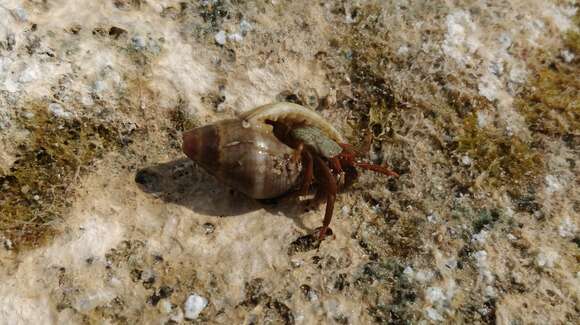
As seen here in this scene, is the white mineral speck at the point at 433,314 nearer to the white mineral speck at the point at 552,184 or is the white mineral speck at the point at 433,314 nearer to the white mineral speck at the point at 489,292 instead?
the white mineral speck at the point at 489,292

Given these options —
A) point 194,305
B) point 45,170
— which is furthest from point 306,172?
point 45,170

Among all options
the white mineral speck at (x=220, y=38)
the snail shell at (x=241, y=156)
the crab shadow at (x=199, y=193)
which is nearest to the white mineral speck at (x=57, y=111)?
the crab shadow at (x=199, y=193)

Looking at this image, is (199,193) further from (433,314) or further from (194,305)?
(433,314)

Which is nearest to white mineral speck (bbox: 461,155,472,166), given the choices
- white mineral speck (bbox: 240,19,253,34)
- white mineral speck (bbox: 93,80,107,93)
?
white mineral speck (bbox: 240,19,253,34)

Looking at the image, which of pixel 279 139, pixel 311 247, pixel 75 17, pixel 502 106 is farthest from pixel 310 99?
pixel 75 17

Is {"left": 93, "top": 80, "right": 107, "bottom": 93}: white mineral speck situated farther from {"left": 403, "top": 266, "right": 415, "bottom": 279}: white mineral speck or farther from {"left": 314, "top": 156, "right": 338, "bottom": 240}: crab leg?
{"left": 403, "top": 266, "right": 415, "bottom": 279}: white mineral speck
